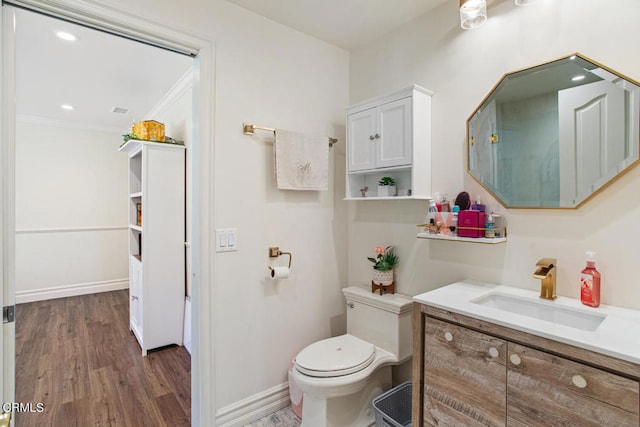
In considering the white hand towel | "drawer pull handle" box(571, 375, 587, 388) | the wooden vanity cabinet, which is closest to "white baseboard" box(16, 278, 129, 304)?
the white hand towel

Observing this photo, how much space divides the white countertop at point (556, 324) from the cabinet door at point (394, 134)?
789mm

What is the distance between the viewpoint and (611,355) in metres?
0.90

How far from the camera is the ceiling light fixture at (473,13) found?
1.52 m

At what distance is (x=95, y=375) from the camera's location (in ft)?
8.20

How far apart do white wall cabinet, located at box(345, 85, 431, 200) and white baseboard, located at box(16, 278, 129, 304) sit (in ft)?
15.4

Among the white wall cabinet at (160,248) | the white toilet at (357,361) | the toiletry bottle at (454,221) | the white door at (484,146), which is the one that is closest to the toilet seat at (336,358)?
the white toilet at (357,361)

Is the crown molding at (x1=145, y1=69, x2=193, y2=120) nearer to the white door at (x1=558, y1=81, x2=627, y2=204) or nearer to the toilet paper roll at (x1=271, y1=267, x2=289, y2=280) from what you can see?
the toilet paper roll at (x1=271, y1=267, x2=289, y2=280)

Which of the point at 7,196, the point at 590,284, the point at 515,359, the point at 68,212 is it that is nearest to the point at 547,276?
the point at 590,284

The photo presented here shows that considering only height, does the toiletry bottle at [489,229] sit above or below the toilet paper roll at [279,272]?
above

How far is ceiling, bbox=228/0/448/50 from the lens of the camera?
6.01ft

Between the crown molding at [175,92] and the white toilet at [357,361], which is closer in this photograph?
the white toilet at [357,361]

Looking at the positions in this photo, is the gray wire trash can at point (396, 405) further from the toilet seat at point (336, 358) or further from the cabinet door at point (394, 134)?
the cabinet door at point (394, 134)

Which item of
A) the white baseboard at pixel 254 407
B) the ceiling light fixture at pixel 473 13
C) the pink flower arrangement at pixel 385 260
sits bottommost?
the white baseboard at pixel 254 407

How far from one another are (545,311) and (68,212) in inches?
229
